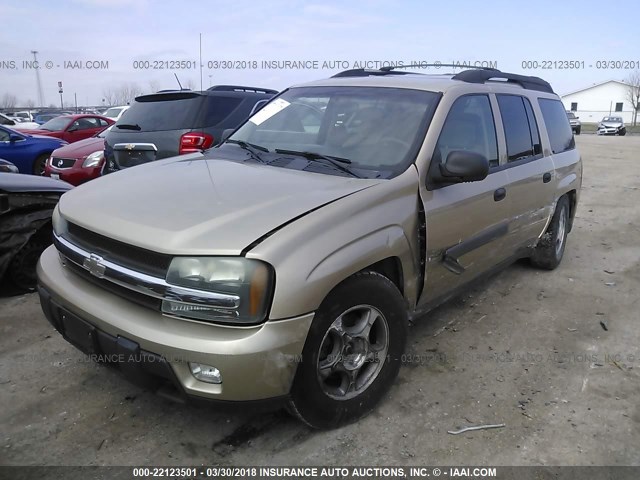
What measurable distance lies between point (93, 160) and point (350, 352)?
6.92m

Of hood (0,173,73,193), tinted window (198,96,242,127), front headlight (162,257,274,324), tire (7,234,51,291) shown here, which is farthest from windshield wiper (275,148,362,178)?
tinted window (198,96,242,127)

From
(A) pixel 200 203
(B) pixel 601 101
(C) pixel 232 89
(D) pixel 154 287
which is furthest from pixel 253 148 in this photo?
(B) pixel 601 101

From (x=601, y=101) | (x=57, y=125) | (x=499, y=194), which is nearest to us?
(x=499, y=194)

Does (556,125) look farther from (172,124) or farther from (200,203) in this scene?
(172,124)

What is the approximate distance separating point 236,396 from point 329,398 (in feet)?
1.76

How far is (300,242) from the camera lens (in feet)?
7.55

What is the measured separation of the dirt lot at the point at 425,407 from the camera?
8.39 feet

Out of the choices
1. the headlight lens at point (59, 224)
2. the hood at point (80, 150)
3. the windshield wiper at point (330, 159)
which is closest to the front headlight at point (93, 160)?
the hood at point (80, 150)

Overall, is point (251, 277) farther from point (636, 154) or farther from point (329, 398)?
point (636, 154)

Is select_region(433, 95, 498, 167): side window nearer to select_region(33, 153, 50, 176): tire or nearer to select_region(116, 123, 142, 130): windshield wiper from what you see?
select_region(116, 123, 142, 130): windshield wiper

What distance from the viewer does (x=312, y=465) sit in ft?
8.11

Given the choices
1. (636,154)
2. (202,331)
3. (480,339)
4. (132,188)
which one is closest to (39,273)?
(132,188)

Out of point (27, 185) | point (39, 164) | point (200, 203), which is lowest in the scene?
point (39, 164)

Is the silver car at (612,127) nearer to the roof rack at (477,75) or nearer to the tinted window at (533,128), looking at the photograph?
the roof rack at (477,75)
